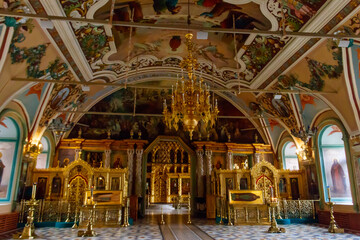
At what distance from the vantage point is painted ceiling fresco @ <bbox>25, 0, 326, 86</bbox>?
7793 millimetres

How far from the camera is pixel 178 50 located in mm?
12461

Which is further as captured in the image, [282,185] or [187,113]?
→ [282,185]

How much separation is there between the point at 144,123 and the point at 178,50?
530 cm

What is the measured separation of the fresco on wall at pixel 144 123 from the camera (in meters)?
15.4

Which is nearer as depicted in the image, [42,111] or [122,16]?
[122,16]

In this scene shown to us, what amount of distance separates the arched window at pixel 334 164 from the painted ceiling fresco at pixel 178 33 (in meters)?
4.36

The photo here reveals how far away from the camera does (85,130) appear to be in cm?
1529

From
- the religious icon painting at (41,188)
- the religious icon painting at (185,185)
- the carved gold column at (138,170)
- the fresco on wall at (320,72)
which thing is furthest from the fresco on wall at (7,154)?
→ the religious icon painting at (185,185)

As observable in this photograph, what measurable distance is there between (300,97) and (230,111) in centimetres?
498

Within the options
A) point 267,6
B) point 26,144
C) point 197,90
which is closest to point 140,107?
point 26,144

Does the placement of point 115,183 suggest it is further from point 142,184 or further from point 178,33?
point 178,33

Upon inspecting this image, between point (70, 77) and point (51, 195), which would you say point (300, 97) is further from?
point (51, 195)

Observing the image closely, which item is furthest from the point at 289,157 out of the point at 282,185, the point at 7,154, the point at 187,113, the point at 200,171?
the point at 7,154

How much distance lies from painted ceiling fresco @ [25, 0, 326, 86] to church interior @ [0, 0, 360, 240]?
54 millimetres
